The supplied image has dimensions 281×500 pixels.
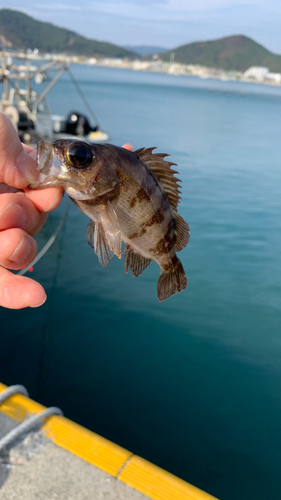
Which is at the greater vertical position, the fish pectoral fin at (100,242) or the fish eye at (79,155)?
the fish eye at (79,155)

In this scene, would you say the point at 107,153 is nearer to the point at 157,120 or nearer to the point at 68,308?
the point at 68,308

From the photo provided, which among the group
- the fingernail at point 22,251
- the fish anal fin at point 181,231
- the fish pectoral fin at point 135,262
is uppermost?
the fish anal fin at point 181,231

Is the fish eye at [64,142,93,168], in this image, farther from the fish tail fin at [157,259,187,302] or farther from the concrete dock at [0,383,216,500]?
the concrete dock at [0,383,216,500]

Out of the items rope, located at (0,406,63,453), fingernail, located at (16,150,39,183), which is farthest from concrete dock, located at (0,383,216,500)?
fingernail, located at (16,150,39,183)

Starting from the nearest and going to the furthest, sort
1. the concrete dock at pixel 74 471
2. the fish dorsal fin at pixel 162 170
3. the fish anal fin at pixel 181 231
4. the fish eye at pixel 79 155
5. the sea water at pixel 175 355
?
the fish eye at pixel 79 155 < the fish dorsal fin at pixel 162 170 < the fish anal fin at pixel 181 231 < the concrete dock at pixel 74 471 < the sea water at pixel 175 355

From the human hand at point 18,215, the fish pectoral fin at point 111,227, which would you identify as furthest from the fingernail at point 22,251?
the fish pectoral fin at point 111,227

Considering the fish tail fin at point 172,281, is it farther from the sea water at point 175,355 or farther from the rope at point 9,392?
the sea water at point 175,355

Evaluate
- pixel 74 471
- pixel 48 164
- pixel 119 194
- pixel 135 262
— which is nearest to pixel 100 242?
pixel 119 194
